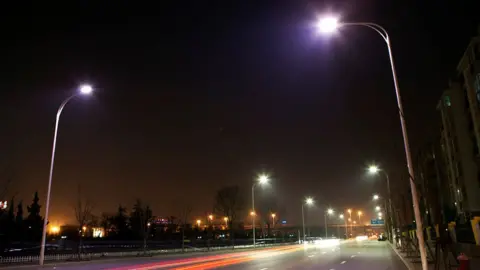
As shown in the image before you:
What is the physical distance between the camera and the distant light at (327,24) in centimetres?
1466

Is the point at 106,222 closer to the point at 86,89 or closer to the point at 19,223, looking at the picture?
the point at 19,223

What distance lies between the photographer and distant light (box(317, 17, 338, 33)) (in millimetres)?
14664

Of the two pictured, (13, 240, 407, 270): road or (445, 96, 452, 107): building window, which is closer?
(13, 240, 407, 270): road

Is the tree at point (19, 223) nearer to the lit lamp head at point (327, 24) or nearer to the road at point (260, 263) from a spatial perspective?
the road at point (260, 263)

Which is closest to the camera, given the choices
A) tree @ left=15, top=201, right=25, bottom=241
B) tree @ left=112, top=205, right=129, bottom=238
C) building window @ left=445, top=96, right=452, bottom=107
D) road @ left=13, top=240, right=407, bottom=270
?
road @ left=13, top=240, right=407, bottom=270

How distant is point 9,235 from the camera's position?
6347cm

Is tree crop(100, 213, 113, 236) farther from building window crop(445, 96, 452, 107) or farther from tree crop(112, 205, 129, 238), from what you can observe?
building window crop(445, 96, 452, 107)

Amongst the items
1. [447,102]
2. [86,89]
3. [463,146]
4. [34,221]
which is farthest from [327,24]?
[34,221]

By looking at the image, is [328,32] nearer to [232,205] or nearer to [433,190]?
[433,190]


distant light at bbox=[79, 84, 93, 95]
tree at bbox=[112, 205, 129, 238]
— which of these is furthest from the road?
tree at bbox=[112, 205, 129, 238]

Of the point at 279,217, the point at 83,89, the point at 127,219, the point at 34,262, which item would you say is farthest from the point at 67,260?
the point at 279,217

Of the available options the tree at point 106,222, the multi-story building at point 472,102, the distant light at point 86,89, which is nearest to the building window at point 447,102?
the multi-story building at point 472,102

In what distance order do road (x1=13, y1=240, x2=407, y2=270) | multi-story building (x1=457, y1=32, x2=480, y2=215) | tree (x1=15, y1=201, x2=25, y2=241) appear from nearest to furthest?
road (x1=13, y1=240, x2=407, y2=270), multi-story building (x1=457, y1=32, x2=480, y2=215), tree (x1=15, y1=201, x2=25, y2=241)

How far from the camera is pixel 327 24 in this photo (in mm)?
14703
